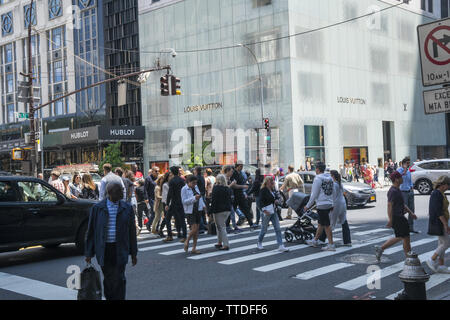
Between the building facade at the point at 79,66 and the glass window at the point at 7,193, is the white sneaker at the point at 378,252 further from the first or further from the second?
the building facade at the point at 79,66

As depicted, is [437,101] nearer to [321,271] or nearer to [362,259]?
[321,271]

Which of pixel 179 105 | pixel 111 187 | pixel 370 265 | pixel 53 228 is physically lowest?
pixel 370 265

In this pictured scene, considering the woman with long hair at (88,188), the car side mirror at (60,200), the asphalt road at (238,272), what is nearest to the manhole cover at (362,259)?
the asphalt road at (238,272)

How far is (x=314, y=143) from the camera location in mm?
38094

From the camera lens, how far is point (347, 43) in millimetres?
40688

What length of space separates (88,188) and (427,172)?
1580 cm

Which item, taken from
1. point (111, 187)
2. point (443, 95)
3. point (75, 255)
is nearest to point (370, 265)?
point (443, 95)

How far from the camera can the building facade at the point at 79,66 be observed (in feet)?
163

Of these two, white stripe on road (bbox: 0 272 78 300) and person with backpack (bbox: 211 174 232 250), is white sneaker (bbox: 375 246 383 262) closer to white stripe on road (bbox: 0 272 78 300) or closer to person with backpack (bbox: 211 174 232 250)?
person with backpack (bbox: 211 174 232 250)

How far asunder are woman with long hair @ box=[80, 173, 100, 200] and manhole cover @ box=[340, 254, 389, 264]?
7360mm

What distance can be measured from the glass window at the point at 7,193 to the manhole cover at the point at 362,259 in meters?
6.46

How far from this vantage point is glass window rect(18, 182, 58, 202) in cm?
962
